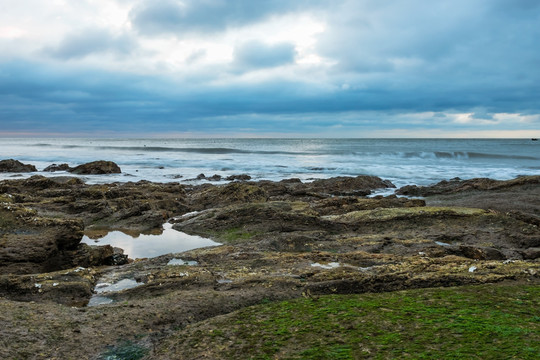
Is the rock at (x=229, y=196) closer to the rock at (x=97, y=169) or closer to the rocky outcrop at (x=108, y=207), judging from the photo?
the rocky outcrop at (x=108, y=207)

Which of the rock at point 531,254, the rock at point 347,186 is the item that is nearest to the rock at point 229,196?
the rock at point 347,186

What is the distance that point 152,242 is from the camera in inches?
376

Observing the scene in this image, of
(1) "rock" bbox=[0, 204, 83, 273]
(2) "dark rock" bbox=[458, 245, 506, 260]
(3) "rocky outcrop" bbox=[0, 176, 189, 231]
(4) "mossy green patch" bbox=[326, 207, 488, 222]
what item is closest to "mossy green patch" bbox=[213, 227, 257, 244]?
(4) "mossy green patch" bbox=[326, 207, 488, 222]

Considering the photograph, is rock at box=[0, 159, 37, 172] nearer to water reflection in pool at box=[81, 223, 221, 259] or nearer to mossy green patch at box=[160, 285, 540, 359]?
water reflection in pool at box=[81, 223, 221, 259]

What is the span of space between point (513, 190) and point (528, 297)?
1483 centimetres

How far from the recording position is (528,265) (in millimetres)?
4949

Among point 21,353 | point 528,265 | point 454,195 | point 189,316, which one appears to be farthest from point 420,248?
point 454,195

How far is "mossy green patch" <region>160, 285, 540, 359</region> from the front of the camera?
9.42 feet

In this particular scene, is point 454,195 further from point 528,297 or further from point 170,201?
point 528,297

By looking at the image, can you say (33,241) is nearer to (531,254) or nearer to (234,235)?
(234,235)

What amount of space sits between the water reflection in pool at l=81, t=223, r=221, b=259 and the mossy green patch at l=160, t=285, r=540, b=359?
5.15 meters

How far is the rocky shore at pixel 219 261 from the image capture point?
385 centimetres

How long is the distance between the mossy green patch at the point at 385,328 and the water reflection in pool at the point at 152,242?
515 cm

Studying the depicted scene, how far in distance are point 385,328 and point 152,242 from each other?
7.28 meters
